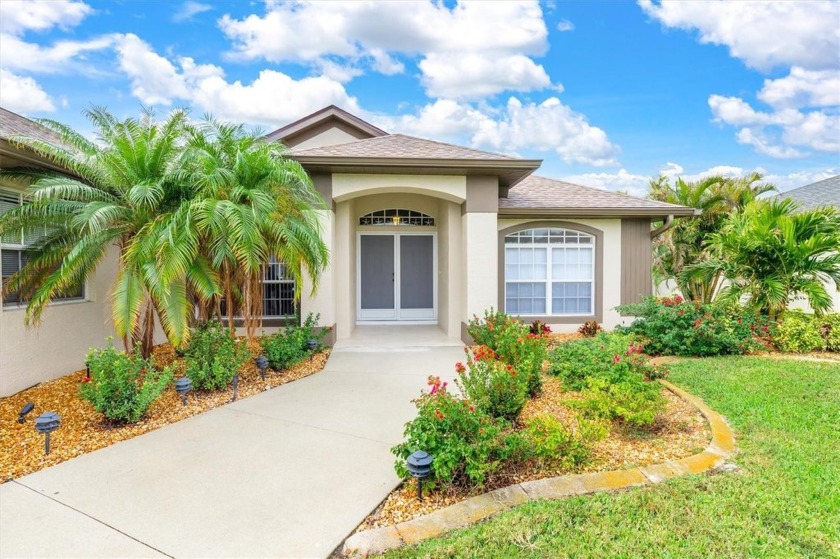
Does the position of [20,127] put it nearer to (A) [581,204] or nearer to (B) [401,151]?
(B) [401,151]

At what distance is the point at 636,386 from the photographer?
5078 mm

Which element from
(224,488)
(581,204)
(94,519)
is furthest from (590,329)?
(94,519)

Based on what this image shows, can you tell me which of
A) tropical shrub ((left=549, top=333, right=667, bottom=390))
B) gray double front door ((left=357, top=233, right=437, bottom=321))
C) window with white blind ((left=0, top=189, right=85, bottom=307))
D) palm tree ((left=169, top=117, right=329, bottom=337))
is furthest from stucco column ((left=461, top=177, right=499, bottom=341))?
window with white blind ((left=0, top=189, right=85, bottom=307))

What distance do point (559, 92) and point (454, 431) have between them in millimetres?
17254

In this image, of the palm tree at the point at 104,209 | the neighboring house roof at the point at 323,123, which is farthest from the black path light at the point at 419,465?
the neighboring house roof at the point at 323,123

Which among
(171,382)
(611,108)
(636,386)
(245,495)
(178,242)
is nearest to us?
(245,495)

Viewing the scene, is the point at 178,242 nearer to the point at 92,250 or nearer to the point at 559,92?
the point at 92,250

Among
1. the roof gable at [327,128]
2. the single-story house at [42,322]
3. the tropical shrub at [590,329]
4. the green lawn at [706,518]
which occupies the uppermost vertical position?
the roof gable at [327,128]

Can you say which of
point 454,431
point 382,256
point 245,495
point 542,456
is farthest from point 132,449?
point 382,256

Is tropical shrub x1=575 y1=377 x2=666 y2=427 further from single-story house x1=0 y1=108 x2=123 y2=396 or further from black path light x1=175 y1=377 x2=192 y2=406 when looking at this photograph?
single-story house x1=0 y1=108 x2=123 y2=396

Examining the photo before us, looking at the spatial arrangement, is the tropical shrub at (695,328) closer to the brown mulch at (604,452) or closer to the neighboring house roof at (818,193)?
the brown mulch at (604,452)

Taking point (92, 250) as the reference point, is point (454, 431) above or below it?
below

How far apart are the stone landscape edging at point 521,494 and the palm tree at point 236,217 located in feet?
13.2

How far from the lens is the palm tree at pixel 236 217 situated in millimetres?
5574
